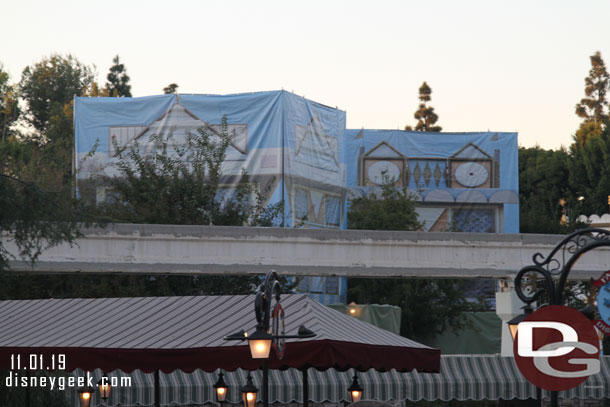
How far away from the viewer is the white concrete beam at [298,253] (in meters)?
23.0

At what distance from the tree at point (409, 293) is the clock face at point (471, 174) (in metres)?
7.41

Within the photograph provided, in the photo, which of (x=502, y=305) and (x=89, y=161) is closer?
(x=502, y=305)

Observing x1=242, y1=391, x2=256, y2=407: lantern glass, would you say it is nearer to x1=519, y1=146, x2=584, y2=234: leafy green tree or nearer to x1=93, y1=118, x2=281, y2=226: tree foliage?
x1=93, y1=118, x2=281, y2=226: tree foliage

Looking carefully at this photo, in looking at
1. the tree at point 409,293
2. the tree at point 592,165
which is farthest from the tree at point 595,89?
the tree at point 409,293

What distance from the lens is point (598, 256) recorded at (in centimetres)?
2498

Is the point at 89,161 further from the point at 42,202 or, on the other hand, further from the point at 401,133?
the point at 42,202

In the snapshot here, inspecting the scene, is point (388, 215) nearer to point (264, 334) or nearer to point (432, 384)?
point (432, 384)

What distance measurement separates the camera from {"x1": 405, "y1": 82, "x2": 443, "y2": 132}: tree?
66875mm

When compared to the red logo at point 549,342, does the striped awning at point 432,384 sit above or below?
below

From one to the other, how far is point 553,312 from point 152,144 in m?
28.2

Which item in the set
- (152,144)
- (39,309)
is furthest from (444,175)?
(39,309)

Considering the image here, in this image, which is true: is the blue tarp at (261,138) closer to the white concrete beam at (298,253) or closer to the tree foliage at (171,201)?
the tree foliage at (171,201)

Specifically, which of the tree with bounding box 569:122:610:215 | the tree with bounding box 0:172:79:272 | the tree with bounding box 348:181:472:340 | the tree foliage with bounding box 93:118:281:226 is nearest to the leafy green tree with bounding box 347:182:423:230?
the tree with bounding box 348:181:472:340

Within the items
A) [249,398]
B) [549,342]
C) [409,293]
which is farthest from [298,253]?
[409,293]
